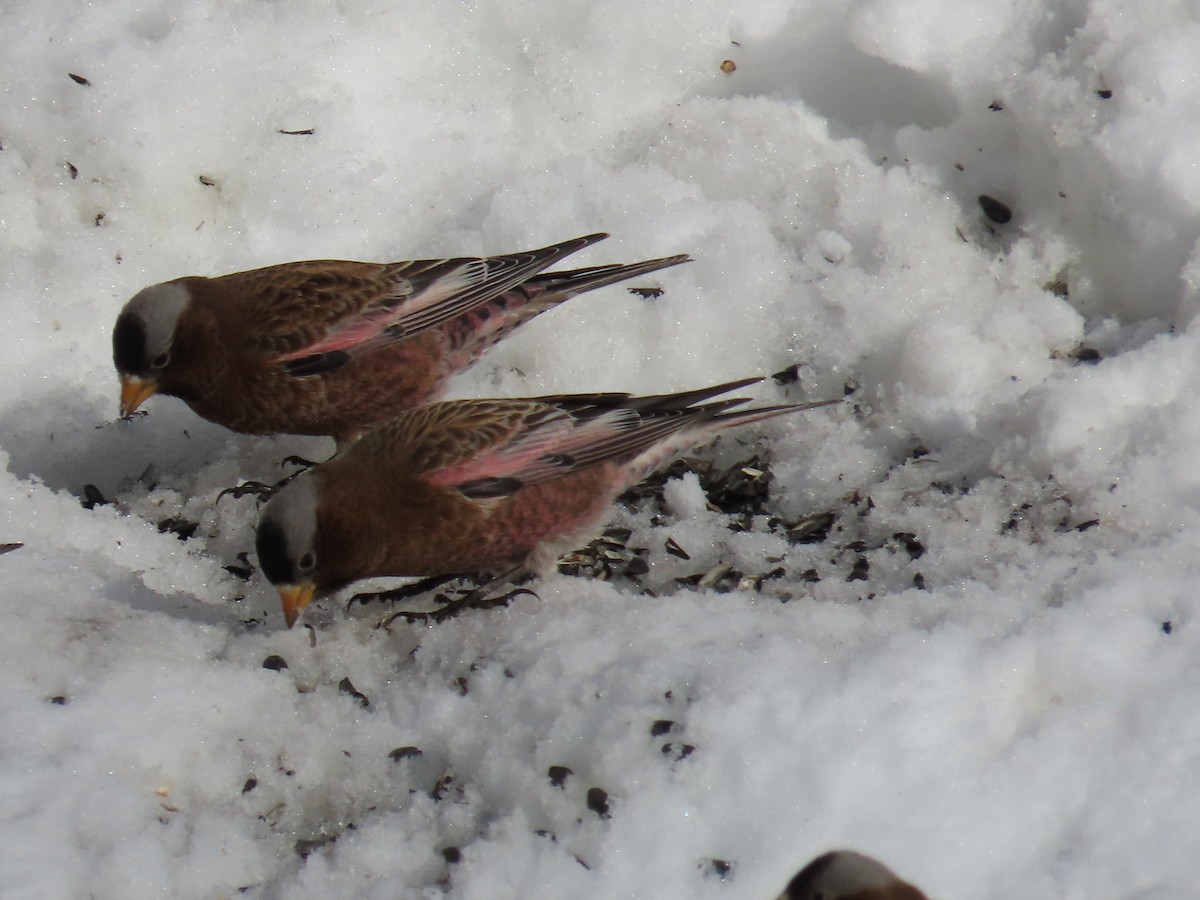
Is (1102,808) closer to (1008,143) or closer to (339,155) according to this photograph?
(1008,143)

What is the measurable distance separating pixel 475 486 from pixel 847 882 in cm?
210

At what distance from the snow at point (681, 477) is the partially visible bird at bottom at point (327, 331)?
280 millimetres

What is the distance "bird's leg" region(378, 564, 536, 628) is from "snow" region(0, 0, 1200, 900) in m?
0.07

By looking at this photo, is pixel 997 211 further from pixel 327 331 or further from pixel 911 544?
pixel 327 331

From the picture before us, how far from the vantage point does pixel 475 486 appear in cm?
446

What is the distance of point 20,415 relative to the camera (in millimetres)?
5184

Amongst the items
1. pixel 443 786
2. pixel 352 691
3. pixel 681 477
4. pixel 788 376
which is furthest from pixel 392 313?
pixel 443 786

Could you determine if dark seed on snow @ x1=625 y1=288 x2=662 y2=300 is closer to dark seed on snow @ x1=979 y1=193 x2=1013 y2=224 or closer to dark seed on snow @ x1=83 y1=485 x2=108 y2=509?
dark seed on snow @ x1=979 y1=193 x2=1013 y2=224

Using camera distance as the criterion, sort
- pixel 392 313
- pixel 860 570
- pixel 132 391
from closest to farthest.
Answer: pixel 860 570 < pixel 132 391 < pixel 392 313

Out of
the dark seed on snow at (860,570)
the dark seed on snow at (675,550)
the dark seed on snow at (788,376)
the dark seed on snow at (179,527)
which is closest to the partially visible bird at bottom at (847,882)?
the dark seed on snow at (860,570)

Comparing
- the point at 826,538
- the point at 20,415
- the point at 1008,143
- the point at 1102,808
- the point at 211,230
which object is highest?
the point at 1008,143

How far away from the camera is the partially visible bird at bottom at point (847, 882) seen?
109 inches

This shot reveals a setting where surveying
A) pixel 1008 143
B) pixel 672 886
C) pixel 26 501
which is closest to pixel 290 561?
pixel 26 501

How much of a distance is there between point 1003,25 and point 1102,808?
347cm
